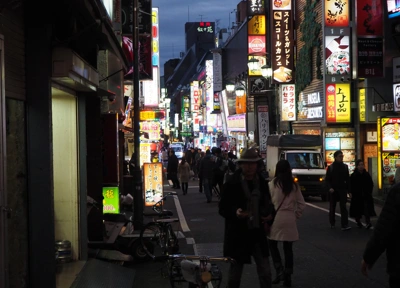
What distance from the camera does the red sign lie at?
89.9 ft

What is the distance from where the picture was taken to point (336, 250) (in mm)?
13266

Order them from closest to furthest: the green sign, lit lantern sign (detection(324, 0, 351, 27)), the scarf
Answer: the scarf → the green sign → lit lantern sign (detection(324, 0, 351, 27))

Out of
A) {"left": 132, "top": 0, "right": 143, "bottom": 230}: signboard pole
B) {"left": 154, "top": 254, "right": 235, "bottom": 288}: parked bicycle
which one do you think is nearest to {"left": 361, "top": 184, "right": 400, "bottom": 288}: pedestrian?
{"left": 154, "top": 254, "right": 235, "bottom": 288}: parked bicycle

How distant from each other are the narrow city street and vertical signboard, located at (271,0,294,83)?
18752mm

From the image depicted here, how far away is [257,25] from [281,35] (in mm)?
6552

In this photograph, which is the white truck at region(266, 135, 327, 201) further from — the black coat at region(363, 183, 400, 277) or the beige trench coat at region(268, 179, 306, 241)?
the black coat at region(363, 183, 400, 277)

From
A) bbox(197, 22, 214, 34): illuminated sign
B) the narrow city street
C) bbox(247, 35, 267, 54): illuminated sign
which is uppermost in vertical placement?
bbox(197, 22, 214, 34): illuminated sign

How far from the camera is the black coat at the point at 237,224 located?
7.49 metres

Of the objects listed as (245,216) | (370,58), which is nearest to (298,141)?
(370,58)

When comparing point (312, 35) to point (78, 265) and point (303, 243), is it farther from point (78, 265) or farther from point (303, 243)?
point (78, 265)

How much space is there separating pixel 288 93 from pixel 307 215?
2105cm

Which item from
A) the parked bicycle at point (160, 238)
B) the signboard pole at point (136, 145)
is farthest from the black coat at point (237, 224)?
the signboard pole at point (136, 145)

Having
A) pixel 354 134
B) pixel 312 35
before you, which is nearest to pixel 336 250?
pixel 354 134

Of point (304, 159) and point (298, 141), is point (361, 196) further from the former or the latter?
point (298, 141)
